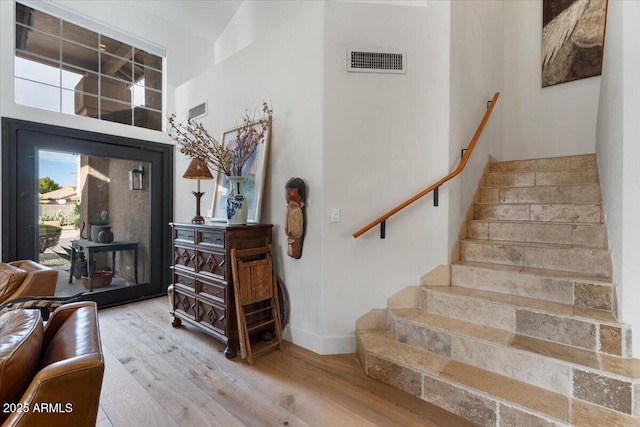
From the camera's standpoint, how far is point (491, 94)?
153 inches

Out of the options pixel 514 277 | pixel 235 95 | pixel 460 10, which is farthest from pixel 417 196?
pixel 235 95

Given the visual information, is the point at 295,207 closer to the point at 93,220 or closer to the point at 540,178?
the point at 540,178

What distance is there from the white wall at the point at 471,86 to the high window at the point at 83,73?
3874 mm

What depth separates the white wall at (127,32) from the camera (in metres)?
3.06

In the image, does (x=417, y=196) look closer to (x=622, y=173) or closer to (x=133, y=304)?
(x=622, y=173)

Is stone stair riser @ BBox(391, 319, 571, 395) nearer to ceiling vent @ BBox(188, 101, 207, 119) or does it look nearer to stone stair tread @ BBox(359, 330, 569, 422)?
stone stair tread @ BBox(359, 330, 569, 422)

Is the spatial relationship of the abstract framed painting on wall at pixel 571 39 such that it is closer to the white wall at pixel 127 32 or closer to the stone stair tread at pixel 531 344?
the stone stair tread at pixel 531 344

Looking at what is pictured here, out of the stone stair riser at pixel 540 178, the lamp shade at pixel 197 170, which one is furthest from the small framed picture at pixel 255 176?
the stone stair riser at pixel 540 178

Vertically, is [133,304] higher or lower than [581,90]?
lower

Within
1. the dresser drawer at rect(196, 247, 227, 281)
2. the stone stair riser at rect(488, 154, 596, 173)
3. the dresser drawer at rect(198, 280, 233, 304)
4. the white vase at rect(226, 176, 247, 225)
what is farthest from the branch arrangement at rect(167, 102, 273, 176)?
the stone stair riser at rect(488, 154, 596, 173)

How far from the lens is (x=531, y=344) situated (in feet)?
6.38

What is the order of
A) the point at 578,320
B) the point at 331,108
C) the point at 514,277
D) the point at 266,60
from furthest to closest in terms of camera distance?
1. the point at 266,60
2. the point at 331,108
3. the point at 514,277
4. the point at 578,320

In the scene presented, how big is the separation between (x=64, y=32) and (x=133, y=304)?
3.36m

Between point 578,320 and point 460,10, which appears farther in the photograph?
point 460,10
